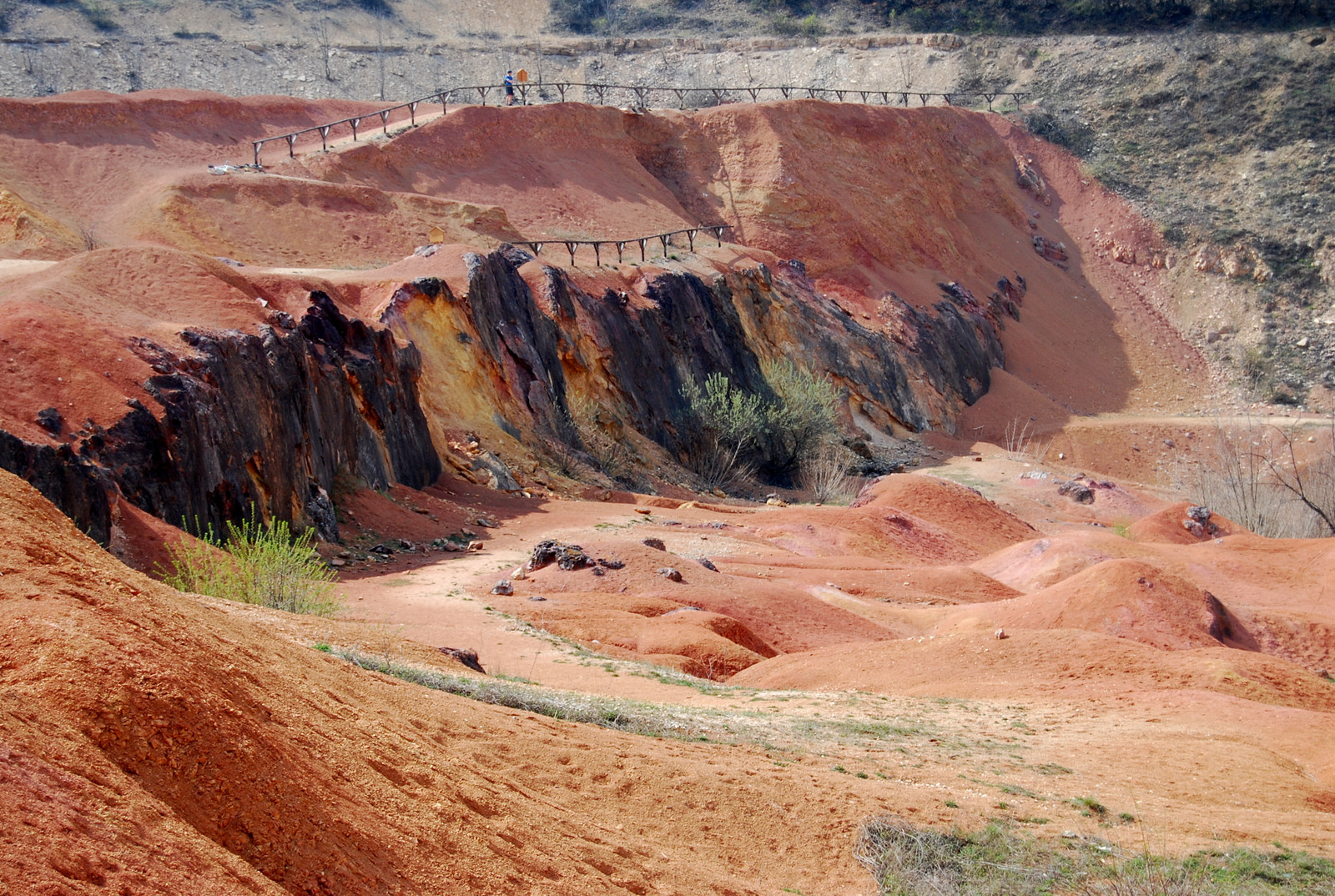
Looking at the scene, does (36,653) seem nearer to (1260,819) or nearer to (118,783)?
(118,783)

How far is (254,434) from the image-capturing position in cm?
1503

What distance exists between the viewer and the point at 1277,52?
51.8 m

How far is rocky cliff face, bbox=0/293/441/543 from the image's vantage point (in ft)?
38.7

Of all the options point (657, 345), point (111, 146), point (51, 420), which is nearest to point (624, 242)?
point (657, 345)

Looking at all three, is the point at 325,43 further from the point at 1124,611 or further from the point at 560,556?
the point at 1124,611

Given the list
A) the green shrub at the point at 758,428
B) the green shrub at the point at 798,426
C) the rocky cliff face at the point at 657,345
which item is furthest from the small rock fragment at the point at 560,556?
the green shrub at the point at 798,426

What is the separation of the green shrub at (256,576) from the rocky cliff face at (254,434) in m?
0.95

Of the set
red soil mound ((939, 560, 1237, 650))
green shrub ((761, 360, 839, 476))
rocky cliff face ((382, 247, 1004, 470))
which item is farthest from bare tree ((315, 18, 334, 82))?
red soil mound ((939, 560, 1237, 650))

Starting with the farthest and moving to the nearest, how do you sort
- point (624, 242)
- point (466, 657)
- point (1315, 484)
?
point (624, 242)
point (1315, 484)
point (466, 657)

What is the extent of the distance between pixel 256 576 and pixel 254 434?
180 inches

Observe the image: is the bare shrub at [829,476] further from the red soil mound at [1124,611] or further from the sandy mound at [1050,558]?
the red soil mound at [1124,611]

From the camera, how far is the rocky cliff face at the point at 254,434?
1180cm

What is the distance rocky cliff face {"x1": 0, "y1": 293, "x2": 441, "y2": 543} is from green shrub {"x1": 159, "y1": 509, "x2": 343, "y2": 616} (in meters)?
0.95

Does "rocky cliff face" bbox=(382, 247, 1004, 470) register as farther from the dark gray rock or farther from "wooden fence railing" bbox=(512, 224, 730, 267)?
the dark gray rock
